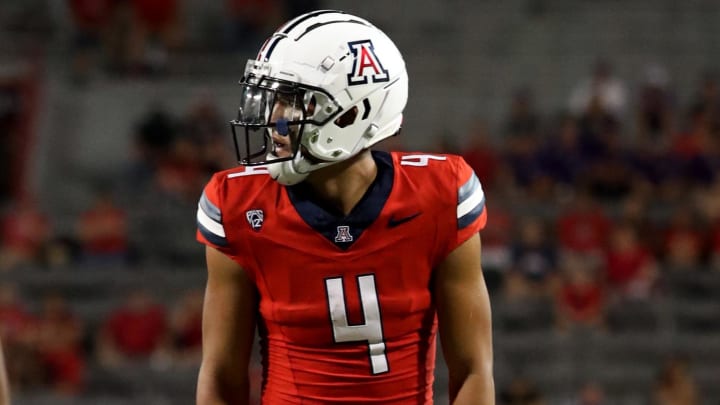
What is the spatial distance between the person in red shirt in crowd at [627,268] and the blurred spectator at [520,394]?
1.78 m

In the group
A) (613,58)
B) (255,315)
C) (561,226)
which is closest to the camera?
(255,315)

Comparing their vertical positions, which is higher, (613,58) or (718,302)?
(613,58)

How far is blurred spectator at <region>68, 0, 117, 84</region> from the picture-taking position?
43.2ft

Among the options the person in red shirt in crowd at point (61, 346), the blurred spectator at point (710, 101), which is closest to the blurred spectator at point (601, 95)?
the blurred spectator at point (710, 101)

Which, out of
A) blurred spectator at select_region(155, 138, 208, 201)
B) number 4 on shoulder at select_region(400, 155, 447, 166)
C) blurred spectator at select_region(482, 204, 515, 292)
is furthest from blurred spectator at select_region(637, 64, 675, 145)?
number 4 on shoulder at select_region(400, 155, 447, 166)

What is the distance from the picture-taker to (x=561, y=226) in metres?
10.4

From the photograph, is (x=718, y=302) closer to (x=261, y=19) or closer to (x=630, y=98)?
(x=630, y=98)

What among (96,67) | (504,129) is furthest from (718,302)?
(96,67)

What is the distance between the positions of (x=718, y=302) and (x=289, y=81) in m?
7.65

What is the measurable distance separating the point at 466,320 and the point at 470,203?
276mm

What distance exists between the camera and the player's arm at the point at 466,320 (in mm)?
3209

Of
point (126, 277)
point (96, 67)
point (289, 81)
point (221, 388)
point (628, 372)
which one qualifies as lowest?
point (628, 372)

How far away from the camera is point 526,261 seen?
32.4 ft

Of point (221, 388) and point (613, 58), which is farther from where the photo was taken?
point (613, 58)
